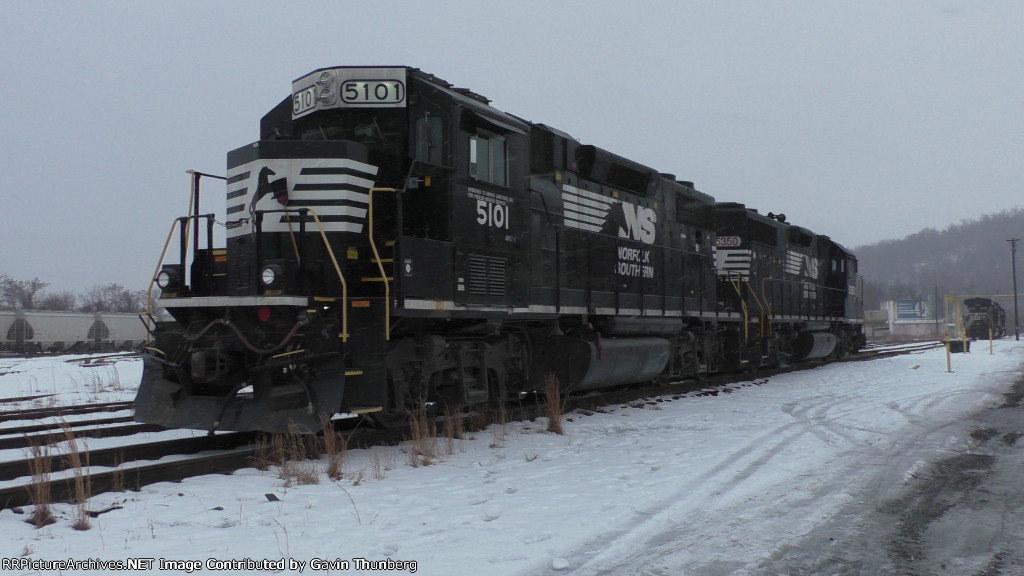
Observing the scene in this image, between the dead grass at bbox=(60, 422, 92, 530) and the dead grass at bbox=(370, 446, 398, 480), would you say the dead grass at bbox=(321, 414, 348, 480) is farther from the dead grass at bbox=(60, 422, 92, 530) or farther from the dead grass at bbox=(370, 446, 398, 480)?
the dead grass at bbox=(60, 422, 92, 530)

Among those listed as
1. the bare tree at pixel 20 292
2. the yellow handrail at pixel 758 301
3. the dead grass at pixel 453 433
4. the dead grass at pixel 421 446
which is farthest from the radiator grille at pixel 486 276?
the bare tree at pixel 20 292

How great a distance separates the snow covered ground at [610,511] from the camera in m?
3.95

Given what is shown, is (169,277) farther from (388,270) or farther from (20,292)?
(20,292)

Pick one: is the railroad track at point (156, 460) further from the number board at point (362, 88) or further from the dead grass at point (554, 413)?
the number board at point (362, 88)

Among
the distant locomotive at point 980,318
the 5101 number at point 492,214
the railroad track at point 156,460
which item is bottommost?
the railroad track at point 156,460

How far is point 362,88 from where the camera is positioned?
7.68 m

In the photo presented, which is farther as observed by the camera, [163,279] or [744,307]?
[744,307]

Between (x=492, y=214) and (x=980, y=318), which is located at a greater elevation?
(x=492, y=214)

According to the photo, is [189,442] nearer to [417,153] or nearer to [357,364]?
[357,364]

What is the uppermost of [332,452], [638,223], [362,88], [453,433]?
[362,88]

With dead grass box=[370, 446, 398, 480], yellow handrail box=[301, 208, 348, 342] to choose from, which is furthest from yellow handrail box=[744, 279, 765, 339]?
yellow handrail box=[301, 208, 348, 342]

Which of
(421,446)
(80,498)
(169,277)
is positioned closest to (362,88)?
(169,277)

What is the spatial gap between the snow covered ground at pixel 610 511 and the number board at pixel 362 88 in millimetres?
3706

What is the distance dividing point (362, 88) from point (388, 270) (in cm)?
210
